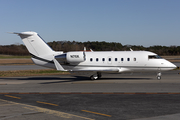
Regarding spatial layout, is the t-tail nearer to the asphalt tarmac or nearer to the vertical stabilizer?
the vertical stabilizer

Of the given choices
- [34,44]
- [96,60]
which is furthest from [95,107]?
[34,44]

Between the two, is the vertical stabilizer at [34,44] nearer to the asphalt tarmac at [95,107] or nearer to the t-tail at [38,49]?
the t-tail at [38,49]

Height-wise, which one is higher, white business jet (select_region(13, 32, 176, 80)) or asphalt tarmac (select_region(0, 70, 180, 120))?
white business jet (select_region(13, 32, 176, 80))

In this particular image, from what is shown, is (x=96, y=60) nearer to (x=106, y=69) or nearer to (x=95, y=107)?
(x=106, y=69)

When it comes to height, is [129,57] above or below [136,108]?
above

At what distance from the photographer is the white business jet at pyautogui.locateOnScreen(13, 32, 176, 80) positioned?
24875 millimetres

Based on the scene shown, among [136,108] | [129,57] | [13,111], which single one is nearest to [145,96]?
[136,108]

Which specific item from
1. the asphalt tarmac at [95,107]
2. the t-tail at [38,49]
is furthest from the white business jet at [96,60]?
the asphalt tarmac at [95,107]

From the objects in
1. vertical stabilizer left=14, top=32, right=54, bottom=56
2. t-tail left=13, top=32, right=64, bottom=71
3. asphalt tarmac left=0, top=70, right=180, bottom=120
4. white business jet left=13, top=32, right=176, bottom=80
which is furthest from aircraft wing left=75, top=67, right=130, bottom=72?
asphalt tarmac left=0, top=70, right=180, bottom=120

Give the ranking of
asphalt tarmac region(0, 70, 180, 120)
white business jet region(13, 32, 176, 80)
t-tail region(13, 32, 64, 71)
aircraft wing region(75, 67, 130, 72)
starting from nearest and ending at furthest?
asphalt tarmac region(0, 70, 180, 120), aircraft wing region(75, 67, 130, 72), white business jet region(13, 32, 176, 80), t-tail region(13, 32, 64, 71)

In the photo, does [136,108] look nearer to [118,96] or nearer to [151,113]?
[151,113]

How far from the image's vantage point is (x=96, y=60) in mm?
25547

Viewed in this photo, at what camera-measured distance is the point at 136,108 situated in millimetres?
11945

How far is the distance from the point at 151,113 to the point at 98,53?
15.7 m
